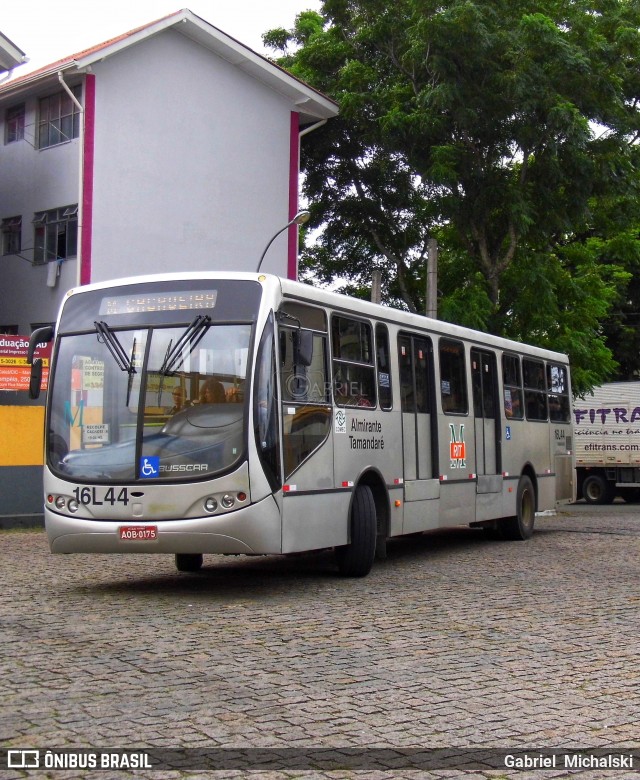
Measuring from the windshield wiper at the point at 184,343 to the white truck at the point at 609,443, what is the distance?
23.7m

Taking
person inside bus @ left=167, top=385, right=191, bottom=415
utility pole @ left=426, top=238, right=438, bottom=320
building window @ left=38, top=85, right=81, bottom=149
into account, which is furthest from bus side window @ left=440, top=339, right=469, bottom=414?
building window @ left=38, top=85, right=81, bottom=149

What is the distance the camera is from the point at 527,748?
18.5 feet

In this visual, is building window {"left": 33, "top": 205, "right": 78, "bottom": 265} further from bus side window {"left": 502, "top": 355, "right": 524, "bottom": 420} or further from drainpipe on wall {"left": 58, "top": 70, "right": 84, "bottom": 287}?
bus side window {"left": 502, "top": 355, "right": 524, "bottom": 420}

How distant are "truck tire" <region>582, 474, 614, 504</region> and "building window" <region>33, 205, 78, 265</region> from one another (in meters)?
16.1

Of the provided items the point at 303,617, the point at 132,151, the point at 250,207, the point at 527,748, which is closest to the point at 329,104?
the point at 250,207

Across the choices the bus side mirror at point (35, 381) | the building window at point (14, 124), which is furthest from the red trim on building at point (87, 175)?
the bus side mirror at point (35, 381)

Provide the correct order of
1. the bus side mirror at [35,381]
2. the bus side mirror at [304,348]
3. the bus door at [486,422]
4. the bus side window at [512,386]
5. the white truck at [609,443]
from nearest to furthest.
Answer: the bus side mirror at [304,348]
the bus side mirror at [35,381]
the bus door at [486,422]
the bus side window at [512,386]
the white truck at [609,443]

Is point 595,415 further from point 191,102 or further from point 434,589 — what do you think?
point 434,589

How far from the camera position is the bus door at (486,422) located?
1643cm

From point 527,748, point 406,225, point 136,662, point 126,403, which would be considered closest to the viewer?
point 527,748

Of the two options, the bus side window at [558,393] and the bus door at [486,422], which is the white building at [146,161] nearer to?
the bus side window at [558,393]

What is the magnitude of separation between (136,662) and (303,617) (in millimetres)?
2334

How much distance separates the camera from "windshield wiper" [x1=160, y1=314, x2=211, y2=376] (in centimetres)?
1086

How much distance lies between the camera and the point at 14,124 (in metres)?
29.6
